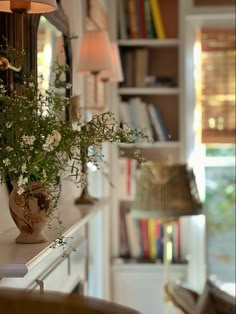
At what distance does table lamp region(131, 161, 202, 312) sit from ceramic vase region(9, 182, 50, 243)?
184cm

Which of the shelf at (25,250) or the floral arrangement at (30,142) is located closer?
the shelf at (25,250)

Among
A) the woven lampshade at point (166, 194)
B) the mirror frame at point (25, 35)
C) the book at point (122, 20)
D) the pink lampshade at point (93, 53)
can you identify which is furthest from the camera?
the book at point (122, 20)

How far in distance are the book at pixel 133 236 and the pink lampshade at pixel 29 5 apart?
8.32ft

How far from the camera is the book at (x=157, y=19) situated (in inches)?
160

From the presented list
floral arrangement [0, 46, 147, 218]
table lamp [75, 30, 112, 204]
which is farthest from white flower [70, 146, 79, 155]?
table lamp [75, 30, 112, 204]

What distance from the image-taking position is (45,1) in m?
1.64

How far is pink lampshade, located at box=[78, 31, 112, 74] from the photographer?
2.78 meters

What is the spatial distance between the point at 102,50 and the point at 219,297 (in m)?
1.23

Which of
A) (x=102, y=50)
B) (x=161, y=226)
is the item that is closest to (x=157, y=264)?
(x=161, y=226)

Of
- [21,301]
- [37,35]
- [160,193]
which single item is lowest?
[160,193]

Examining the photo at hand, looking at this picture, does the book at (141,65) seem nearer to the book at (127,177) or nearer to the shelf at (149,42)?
the shelf at (149,42)

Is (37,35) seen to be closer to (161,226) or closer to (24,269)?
(24,269)

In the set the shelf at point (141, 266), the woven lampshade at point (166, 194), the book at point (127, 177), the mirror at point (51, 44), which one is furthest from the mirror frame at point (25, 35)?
the shelf at point (141, 266)

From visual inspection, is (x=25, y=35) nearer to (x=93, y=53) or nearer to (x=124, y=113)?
(x=93, y=53)
